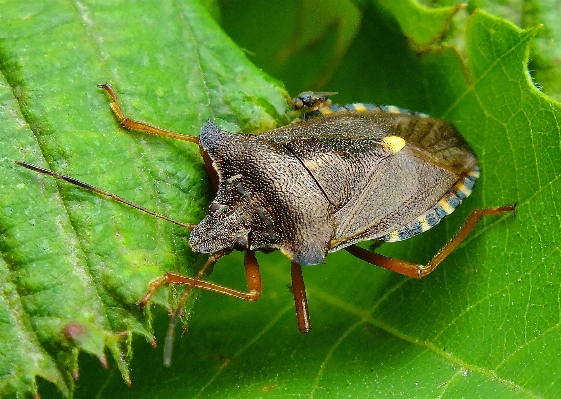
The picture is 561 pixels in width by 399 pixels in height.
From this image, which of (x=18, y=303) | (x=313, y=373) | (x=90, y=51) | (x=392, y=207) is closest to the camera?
(x=18, y=303)

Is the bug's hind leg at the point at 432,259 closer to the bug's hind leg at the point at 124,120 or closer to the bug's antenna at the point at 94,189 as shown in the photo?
the bug's antenna at the point at 94,189

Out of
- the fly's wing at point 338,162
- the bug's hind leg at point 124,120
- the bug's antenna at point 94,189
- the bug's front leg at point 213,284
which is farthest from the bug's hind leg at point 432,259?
the bug's hind leg at point 124,120

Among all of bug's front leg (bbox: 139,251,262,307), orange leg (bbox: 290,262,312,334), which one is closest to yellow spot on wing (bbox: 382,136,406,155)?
orange leg (bbox: 290,262,312,334)

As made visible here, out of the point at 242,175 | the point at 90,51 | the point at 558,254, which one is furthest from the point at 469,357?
the point at 90,51

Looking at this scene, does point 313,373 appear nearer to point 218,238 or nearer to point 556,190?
point 218,238

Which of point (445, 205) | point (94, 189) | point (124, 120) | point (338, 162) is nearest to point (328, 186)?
point (338, 162)

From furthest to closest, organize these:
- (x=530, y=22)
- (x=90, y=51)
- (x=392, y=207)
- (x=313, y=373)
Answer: (x=530, y=22) < (x=392, y=207) < (x=313, y=373) < (x=90, y=51)

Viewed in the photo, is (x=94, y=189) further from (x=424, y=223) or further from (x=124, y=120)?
(x=424, y=223)
